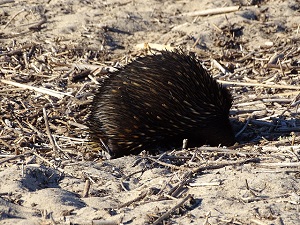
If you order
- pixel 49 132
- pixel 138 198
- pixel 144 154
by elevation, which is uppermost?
pixel 138 198

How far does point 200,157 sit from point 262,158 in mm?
523

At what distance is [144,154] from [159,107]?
802 millimetres

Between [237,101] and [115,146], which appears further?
[237,101]

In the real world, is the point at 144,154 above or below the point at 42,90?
above

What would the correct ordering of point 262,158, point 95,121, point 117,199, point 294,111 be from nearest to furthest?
point 117,199
point 262,158
point 95,121
point 294,111

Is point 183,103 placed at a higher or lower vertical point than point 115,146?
higher

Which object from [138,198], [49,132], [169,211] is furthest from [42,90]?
[169,211]

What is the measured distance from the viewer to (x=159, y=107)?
615 centimetres

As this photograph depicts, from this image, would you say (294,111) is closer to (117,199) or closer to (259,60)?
(259,60)

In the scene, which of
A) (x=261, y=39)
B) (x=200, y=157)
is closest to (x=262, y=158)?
(x=200, y=157)

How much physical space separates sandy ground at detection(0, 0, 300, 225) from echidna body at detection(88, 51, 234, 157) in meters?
0.27

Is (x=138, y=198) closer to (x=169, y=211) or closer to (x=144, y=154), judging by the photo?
(x=169, y=211)

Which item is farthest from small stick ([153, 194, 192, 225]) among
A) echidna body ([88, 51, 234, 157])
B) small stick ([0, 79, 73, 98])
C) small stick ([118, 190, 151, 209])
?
small stick ([0, 79, 73, 98])

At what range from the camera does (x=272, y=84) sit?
7.25m
